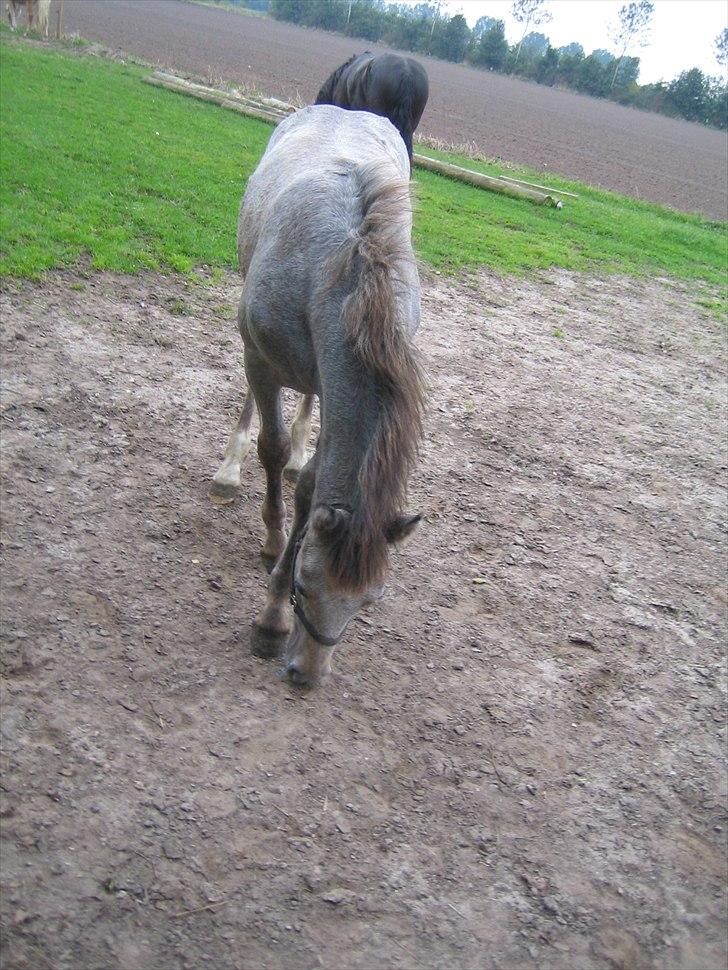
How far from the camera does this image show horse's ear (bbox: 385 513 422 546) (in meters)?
2.53

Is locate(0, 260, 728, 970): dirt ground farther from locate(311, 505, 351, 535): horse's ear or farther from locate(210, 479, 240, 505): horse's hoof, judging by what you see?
locate(311, 505, 351, 535): horse's ear

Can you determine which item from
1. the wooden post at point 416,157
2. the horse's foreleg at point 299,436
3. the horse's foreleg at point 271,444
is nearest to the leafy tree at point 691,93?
the wooden post at point 416,157

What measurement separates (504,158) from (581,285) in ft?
39.8

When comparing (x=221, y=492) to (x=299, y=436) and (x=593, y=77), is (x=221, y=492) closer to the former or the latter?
(x=299, y=436)

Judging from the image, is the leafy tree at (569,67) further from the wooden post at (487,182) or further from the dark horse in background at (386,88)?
the dark horse in background at (386,88)

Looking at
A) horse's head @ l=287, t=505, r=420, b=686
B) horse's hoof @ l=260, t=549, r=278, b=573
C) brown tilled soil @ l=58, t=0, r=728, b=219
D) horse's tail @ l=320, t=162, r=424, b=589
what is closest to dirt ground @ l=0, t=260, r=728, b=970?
horse's hoof @ l=260, t=549, r=278, b=573

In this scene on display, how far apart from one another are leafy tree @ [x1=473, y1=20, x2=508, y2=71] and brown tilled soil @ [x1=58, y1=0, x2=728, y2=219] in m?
27.4

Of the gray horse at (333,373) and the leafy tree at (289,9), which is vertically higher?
the leafy tree at (289,9)

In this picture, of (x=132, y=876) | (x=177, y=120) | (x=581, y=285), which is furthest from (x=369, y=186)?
(x=177, y=120)

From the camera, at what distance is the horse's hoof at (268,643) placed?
11.1 ft

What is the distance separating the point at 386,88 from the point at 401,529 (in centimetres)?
443

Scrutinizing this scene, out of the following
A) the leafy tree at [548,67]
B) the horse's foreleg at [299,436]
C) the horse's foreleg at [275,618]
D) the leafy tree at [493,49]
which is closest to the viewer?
the horse's foreleg at [275,618]

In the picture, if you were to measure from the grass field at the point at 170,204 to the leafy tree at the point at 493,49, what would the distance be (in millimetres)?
65517

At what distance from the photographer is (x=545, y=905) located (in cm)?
257
